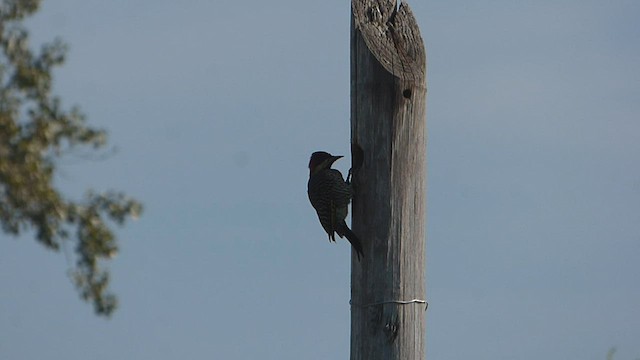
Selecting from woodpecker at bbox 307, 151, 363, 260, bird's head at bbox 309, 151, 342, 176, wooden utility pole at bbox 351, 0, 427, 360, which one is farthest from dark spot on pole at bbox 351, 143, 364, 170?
bird's head at bbox 309, 151, 342, 176

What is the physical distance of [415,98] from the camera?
411 centimetres

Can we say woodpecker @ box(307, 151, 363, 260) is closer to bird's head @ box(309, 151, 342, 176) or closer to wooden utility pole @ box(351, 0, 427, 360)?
bird's head @ box(309, 151, 342, 176)

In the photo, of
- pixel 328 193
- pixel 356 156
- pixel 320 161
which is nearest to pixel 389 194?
pixel 356 156

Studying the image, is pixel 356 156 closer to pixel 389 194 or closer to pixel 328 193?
pixel 389 194

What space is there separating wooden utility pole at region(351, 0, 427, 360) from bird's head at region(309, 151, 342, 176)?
5.41 feet

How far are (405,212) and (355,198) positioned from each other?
0.36 m

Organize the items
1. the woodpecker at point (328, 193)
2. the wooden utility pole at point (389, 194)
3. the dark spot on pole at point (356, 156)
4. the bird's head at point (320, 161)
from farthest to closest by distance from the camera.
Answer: the bird's head at point (320, 161)
the woodpecker at point (328, 193)
the dark spot on pole at point (356, 156)
the wooden utility pole at point (389, 194)

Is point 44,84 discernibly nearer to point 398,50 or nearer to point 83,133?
point 83,133

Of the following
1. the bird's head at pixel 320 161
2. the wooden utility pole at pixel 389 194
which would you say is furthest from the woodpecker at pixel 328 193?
the wooden utility pole at pixel 389 194

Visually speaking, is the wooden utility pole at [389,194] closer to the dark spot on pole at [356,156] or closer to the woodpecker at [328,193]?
the dark spot on pole at [356,156]

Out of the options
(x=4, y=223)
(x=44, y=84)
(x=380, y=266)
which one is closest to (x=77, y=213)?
(x=4, y=223)

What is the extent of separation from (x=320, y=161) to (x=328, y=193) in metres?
0.67

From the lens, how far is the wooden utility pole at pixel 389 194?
3.96 m

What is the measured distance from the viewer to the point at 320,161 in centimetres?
605
